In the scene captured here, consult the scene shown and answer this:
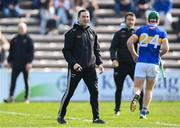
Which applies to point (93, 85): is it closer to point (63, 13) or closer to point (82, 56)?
point (82, 56)

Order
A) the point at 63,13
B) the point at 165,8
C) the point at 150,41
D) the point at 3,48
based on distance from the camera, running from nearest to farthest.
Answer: the point at 150,41, the point at 3,48, the point at 165,8, the point at 63,13

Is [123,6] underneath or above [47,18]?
above

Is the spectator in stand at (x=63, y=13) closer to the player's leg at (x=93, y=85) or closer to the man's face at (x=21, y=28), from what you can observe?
the man's face at (x=21, y=28)

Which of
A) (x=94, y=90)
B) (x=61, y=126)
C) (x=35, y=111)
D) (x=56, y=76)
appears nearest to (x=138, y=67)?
(x=94, y=90)

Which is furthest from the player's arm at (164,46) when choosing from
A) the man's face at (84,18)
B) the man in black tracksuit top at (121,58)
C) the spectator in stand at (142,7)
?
the spectator in stand at (142,7)

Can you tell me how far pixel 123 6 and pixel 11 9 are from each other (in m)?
4.82

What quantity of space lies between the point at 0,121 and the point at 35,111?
394 cm

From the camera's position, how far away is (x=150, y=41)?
18.4 meters

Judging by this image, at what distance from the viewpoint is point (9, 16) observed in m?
34.7

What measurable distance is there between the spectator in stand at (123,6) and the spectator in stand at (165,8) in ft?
3.43

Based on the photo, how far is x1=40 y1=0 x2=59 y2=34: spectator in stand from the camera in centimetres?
3328

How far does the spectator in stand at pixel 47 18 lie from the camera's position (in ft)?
109

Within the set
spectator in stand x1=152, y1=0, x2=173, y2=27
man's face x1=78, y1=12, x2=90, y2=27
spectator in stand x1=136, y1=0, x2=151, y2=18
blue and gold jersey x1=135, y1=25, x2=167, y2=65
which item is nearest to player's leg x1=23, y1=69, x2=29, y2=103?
spectator in stand x1=136, y1=0, x2=151, y2=18

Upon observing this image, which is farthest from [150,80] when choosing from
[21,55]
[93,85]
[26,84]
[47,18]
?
[47,18]
